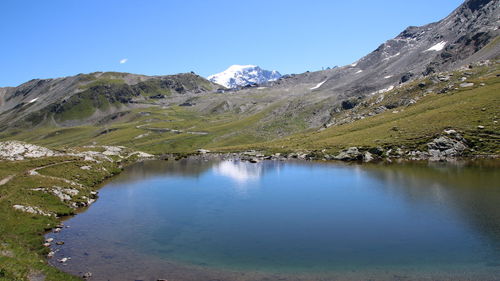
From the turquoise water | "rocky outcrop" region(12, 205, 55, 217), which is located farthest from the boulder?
"rocky outcrop" region(12, 205, 55, 217)

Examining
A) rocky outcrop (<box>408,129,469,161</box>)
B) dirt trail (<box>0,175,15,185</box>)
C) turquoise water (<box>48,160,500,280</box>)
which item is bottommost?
turquoise water (<box>48,160,500,280</box>)

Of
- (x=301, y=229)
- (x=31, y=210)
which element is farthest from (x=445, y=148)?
(x=31, y=210)

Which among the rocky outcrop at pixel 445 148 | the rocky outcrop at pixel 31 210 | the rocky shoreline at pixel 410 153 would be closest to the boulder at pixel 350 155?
the rocky shoreline at pixel 410 153

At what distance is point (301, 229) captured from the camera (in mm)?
47562

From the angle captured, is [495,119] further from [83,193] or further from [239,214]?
[83,193]

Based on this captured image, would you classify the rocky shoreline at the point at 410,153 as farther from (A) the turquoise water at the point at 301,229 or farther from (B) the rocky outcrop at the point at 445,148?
(A) the turquoise water at the point at 301,229

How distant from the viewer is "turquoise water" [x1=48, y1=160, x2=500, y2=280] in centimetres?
3488

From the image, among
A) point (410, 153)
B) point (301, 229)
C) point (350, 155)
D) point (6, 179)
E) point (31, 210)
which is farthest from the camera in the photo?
point (350, 155)

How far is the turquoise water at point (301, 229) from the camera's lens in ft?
114

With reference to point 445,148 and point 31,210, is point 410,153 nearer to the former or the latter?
point 445,148

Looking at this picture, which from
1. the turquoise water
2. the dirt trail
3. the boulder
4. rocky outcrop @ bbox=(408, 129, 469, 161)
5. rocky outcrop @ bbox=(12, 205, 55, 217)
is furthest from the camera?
the boulder

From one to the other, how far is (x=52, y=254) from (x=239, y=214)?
87.8 ft

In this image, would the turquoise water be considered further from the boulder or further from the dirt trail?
the boulder

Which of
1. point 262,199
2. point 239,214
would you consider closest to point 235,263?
point 239,214
